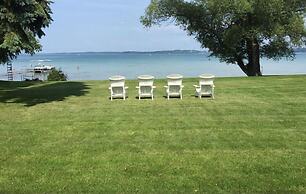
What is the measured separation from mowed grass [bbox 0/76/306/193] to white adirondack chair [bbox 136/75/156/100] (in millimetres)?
595

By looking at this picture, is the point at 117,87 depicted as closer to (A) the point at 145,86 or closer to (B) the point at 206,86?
(A) the point at 145,86

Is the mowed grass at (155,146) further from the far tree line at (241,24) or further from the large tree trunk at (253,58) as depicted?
the large tree trunk at (253,58)

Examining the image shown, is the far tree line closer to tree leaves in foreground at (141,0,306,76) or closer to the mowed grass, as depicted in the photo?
tree leaves in foreground at (141,0,306,76)

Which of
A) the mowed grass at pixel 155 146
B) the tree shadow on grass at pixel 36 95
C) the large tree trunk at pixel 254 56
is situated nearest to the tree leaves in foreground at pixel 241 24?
the large tree trunk at pixel 254 56

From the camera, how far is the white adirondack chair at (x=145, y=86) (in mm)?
15584

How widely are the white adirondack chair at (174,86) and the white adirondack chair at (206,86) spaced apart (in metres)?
0.63

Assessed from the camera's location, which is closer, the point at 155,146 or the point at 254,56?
the point at 155,146

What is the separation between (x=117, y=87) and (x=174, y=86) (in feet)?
5.97

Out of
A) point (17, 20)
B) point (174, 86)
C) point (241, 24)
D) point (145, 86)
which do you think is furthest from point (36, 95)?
point (241, 24)

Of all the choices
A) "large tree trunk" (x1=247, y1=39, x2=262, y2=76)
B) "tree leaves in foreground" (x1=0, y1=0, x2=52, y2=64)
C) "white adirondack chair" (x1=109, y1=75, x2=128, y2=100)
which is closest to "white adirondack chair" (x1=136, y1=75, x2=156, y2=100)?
"white adirondack chair" (x1=109, y1=75, x2=128, y2=100)

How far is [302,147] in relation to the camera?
862 cm

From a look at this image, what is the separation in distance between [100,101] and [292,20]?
18109 millimetres

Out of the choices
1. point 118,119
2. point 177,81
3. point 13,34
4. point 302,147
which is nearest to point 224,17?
point 177,81

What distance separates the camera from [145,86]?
1577 centimetres
